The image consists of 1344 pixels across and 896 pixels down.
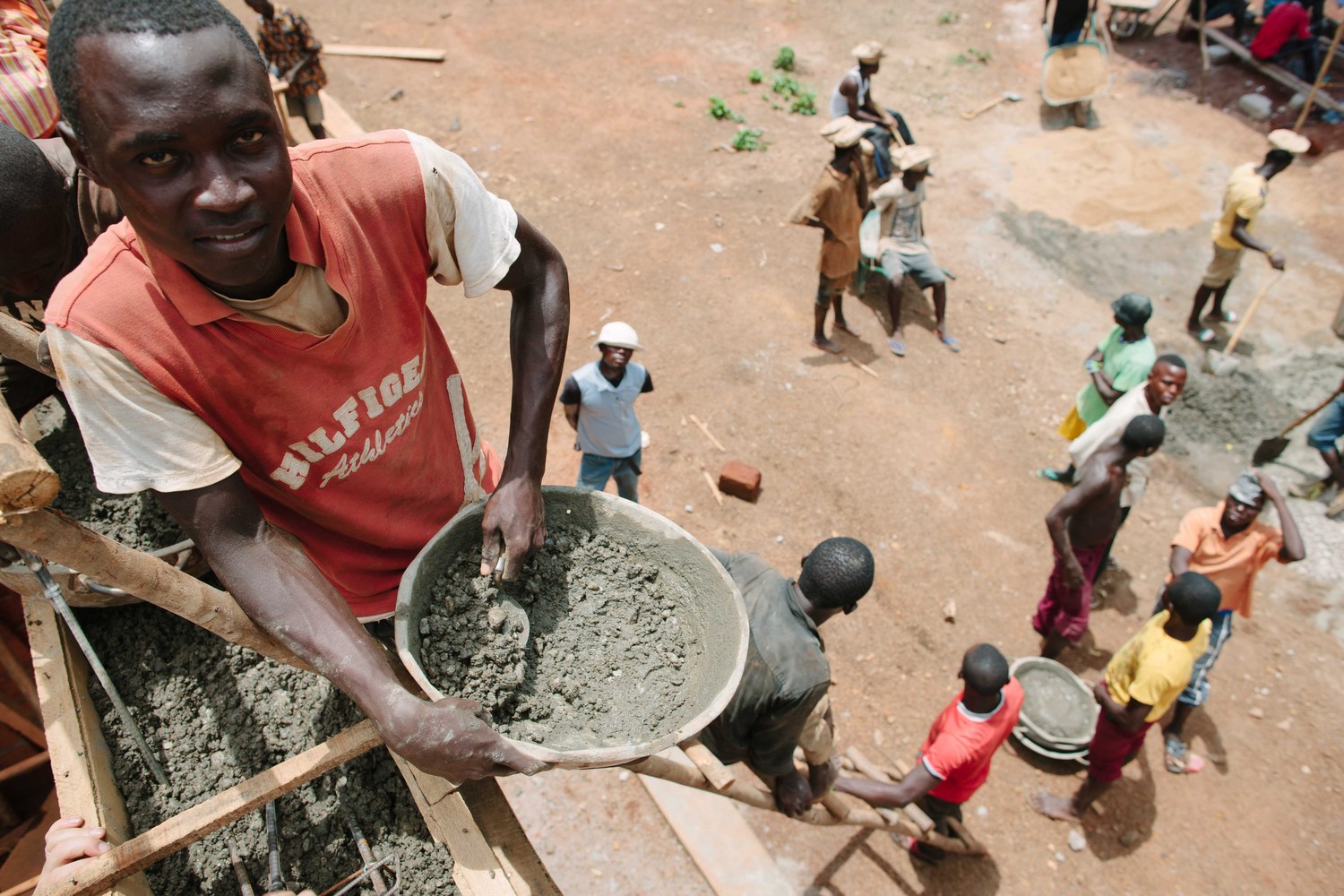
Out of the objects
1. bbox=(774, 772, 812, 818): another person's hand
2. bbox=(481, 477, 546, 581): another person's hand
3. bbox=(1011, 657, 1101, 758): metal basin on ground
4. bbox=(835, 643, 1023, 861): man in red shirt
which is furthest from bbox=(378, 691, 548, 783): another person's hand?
bbox=(1011, 657, 1101, 758): metal basin on ground

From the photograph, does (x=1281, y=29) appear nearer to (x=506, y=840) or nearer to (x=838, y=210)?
(x=838, y=210)

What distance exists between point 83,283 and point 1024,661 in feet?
17.3

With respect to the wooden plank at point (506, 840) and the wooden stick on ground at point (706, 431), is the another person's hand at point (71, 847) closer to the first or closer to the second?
the wooden plank at point (506, 840)

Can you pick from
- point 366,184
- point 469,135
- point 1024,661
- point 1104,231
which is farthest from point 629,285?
point 366,184

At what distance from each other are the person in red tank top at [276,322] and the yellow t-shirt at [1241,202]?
24.8 ft

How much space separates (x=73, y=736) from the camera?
2055 mm

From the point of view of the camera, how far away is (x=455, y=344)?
22.2 ft

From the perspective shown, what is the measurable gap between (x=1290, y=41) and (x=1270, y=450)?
8.00 metres

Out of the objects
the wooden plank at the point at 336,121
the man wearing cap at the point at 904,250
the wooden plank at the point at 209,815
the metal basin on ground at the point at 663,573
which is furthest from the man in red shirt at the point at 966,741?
the wooden plank at the point at 336,121

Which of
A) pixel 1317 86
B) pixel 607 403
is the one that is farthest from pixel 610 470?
pixel 1317 86

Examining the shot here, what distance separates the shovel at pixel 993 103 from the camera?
1055 cm

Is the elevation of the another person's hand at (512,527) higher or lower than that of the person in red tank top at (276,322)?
lower

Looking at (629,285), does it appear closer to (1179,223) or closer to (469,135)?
(469,135)

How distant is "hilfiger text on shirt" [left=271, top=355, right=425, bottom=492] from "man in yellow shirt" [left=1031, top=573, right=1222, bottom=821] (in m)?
3.91
